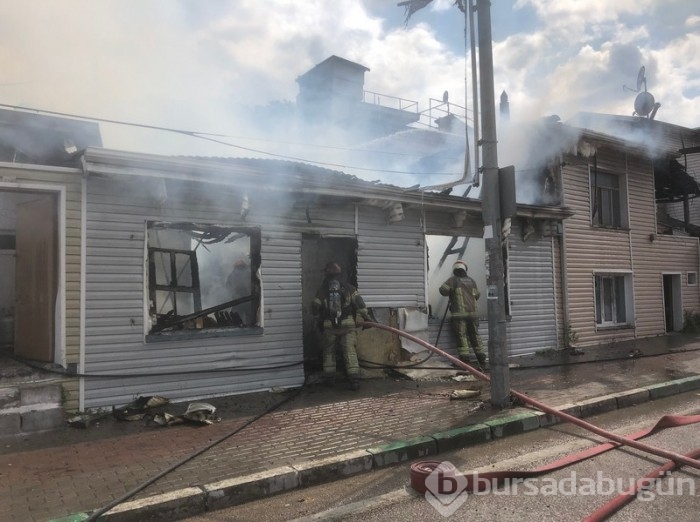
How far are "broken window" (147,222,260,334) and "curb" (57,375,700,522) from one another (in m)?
3.31

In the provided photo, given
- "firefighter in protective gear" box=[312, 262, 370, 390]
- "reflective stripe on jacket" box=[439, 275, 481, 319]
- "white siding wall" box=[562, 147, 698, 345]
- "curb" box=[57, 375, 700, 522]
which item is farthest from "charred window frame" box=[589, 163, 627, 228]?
"firefighter in protective gear" box=[312, 262, 370, 390]

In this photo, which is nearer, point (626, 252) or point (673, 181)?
point (626, 252)

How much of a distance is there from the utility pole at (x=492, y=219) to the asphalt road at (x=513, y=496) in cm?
118

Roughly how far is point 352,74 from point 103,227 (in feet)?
34.7

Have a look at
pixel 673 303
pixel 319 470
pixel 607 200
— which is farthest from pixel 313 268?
pixel 673 303

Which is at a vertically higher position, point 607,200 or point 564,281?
point 607,200

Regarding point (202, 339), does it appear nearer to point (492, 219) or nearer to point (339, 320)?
point (339, 320)

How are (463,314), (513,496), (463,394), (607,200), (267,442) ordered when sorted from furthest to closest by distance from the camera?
1. (607,200)
2. (463,314)
3. (463,394)
4. (267,442)
5. (513,496)

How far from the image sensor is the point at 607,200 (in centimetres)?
1327

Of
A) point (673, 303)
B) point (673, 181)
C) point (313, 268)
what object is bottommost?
point (673, 303)

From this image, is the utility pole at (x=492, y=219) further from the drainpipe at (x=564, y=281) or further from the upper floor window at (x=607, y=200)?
the upper floor window at (x=607, y=200)

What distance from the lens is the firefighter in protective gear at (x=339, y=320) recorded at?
7570mm

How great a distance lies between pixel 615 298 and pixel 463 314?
6.28 meters

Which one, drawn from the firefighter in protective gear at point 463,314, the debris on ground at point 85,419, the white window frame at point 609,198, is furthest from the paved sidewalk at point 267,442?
the white window frame at point 609,198
